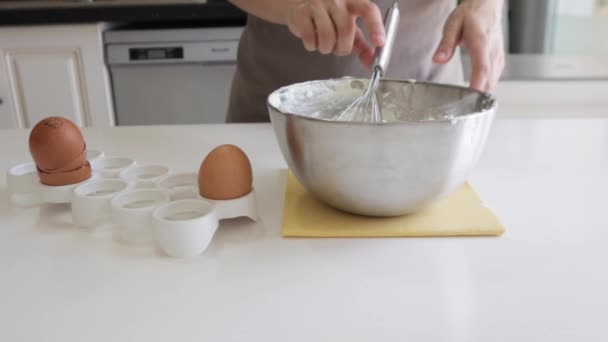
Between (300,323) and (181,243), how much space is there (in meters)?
0.13

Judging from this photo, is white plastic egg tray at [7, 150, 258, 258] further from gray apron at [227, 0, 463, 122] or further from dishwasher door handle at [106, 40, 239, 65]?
dishwasher door handle at [106, 40, 239, 65]

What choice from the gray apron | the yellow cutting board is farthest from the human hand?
the gray apron

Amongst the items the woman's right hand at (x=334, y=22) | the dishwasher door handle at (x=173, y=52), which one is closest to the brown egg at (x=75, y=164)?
the woman's right hand at (x=334, y=22)

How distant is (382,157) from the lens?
456mm

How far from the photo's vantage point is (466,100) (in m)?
0.59

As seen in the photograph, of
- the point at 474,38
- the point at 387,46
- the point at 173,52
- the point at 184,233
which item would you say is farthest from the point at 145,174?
the point at 173,52

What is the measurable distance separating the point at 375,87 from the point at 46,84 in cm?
145

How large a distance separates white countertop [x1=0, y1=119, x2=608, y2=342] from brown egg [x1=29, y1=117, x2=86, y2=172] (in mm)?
49

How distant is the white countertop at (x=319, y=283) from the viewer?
0.36 metres

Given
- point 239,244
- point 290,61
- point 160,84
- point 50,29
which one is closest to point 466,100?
point 239,244

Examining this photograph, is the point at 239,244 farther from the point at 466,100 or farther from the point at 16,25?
the point at 16,25

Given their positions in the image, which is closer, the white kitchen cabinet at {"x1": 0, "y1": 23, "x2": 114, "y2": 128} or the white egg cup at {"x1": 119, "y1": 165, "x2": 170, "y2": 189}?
the white egg cup at {"x1": 119, "y1": 165, "x2": 170, "y2": 189}

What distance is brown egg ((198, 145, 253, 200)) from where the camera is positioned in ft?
1.63

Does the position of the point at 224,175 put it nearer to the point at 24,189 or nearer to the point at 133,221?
the point at 133,221
